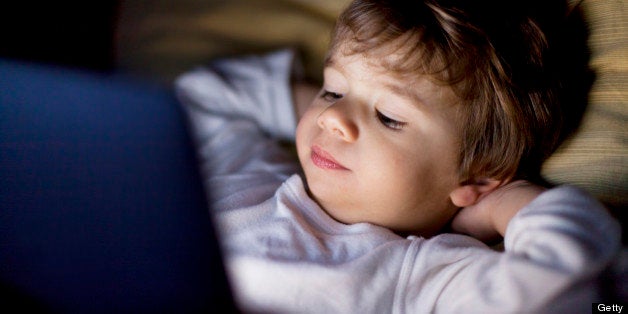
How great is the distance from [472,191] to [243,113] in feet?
1.80

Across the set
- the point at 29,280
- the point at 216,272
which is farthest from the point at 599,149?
the point at 29,280

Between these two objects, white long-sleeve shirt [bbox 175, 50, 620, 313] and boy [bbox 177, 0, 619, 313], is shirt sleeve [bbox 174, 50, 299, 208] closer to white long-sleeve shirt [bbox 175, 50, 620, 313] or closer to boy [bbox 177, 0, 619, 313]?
white long-sleeve shirt [bbox 175, 50, 620, 313]

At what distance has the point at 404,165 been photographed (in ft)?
2.41

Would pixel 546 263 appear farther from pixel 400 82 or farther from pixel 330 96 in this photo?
pixel 330 96

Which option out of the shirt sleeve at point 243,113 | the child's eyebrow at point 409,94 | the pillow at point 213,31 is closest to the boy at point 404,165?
the child's eyebrow at point 409,94

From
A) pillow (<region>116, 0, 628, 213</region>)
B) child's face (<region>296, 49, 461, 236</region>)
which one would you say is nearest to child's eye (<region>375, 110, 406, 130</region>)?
child's face (<region>296, 49, 461, 236</region>)

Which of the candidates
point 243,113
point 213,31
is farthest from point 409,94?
point 213,31

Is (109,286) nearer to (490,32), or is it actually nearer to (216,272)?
(216,272)

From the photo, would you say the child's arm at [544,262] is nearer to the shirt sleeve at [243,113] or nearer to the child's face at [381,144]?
the child's face at [381,144]

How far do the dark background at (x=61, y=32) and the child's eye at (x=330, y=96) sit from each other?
490 mm

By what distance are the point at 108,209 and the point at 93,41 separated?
74 cm

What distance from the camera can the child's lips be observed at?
761 millimetres

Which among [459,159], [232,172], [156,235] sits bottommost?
[232,172]

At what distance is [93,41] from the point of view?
1.03 meters
